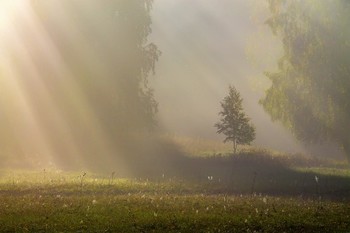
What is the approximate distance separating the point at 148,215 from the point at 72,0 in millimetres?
34229

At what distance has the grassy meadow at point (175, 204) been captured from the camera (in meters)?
15.1

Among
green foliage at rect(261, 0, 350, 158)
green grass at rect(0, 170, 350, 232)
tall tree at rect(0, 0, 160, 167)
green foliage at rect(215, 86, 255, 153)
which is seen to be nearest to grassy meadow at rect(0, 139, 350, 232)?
green grass at rect(0, 170, 350, 232)

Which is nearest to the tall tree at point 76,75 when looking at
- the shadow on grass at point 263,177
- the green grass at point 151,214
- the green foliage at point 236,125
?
the green foliage at point 236,125

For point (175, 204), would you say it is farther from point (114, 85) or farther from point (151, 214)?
point (114, 85)

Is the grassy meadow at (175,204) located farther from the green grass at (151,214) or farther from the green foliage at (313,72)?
the green foliage at (313,72)

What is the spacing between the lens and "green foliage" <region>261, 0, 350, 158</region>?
4034 cm

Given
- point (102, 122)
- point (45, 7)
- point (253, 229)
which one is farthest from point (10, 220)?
point (45, 7)

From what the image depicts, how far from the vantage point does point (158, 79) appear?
9294 cm

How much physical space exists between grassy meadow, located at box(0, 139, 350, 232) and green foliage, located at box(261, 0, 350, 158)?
25.9 ft

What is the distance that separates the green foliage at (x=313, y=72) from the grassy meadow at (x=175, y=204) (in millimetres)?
7906

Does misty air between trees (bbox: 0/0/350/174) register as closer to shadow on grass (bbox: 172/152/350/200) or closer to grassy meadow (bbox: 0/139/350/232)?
shadow on grass (bbox: 172/152/350/200)

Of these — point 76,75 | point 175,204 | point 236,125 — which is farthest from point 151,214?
point 76,75

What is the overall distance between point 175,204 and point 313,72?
2628 cm

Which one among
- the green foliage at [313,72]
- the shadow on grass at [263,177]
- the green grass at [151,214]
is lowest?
the green grass at [151,214]
